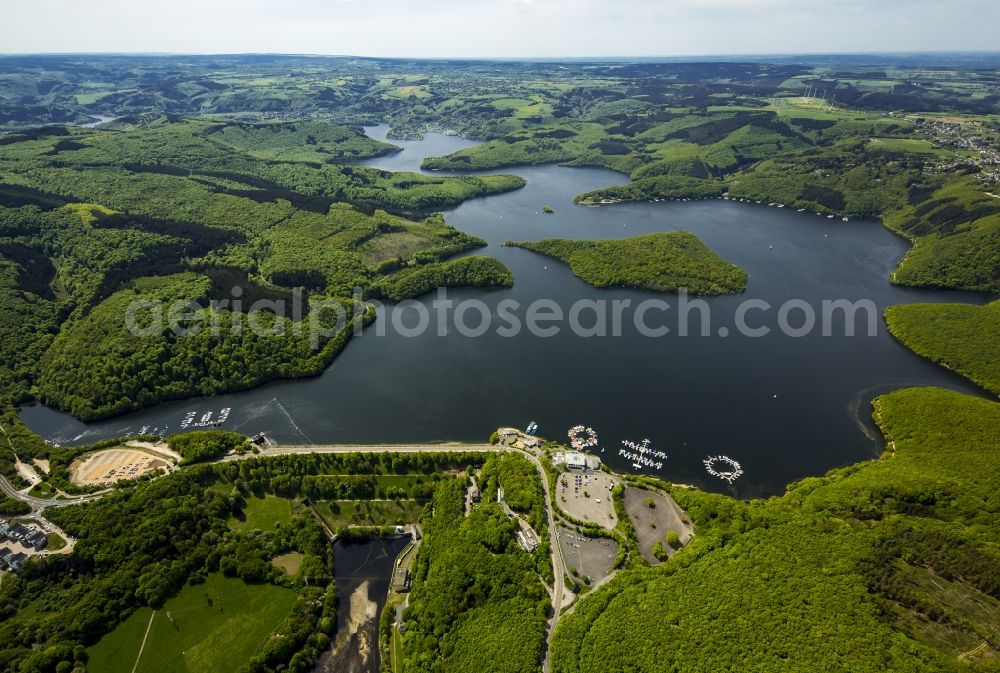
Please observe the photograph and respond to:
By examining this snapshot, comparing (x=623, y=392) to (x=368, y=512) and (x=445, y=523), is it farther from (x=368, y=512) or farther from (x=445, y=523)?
(x=368, y=512)

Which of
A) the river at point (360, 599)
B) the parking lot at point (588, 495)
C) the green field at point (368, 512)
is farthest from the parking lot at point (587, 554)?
the river at point (360, 599)

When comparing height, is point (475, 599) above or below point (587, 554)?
below

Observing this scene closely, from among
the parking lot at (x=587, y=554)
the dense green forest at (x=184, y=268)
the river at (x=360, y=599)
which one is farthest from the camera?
the dense green forest at (x=184, y=268)

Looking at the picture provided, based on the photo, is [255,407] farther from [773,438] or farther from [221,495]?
[773,438]

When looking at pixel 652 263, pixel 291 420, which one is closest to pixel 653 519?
pixel 291 420

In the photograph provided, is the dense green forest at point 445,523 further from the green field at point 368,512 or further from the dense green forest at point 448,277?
the dense green forest at point 448,277

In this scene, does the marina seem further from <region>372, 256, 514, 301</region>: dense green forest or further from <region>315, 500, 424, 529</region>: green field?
<region>372, 256, 514, 301</region>: dense green forest

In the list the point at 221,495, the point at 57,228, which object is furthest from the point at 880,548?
the point at 57,228
